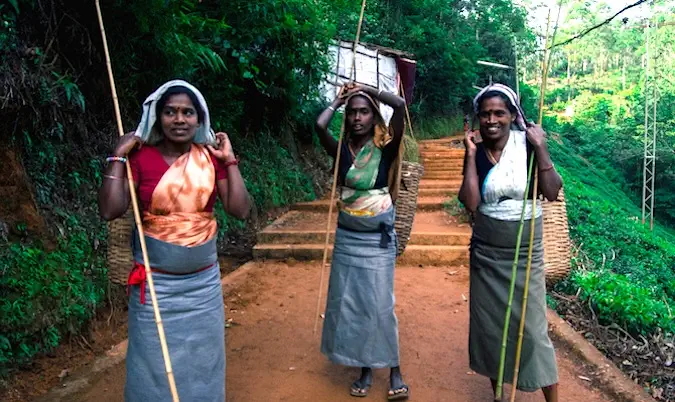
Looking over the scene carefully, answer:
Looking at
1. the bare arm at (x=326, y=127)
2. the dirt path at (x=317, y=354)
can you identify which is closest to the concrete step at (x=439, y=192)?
the dirt path at (x=317, y=354)

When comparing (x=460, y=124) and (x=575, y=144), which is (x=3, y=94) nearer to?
(x=460, y=124)

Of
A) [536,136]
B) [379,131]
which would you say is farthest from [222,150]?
[536,136]

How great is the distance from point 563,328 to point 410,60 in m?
11.9

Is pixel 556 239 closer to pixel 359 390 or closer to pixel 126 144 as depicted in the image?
pixel 359 390

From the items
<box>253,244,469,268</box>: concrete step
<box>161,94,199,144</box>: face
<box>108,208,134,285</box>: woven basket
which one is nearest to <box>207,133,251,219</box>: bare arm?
<box>161,94,199,144</box>: face

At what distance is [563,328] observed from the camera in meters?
3.86

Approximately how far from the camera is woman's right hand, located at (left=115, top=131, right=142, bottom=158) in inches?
79.1

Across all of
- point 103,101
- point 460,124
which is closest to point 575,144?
point 460,124

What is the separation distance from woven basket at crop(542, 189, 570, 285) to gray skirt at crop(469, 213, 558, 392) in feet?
1.85

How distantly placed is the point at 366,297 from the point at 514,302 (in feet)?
2.54

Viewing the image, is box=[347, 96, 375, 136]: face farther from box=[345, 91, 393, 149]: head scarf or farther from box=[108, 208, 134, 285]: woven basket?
box=[108, 208, 134, 285]: woven basket

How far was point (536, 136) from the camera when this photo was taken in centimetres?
232

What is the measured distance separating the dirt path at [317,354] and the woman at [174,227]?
935 mm

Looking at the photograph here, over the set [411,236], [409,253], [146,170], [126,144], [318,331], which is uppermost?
[126,144]
